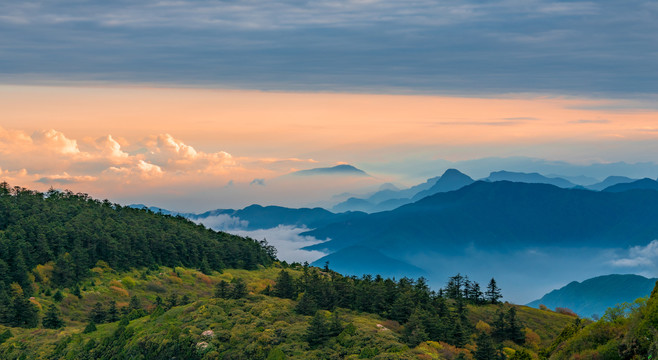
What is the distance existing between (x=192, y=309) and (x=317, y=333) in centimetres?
2326

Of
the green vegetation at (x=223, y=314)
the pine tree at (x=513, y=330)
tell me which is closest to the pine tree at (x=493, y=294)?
the green vegetation at (x=223, y=314)

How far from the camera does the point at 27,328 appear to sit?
109000 millimetres

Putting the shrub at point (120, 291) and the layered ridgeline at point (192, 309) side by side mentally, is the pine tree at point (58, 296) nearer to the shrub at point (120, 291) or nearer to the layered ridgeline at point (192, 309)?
the layered ridgeline at point (192, 309)

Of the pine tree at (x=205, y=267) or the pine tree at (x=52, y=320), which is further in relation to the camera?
the pine tree at (x=205, y=267)

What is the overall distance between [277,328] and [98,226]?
107672 mm

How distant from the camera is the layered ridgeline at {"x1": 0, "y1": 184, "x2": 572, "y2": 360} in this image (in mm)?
73750

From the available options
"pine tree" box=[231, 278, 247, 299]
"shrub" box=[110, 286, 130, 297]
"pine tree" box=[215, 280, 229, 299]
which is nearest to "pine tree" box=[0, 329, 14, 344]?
"shrub" box=[110, 286, 130, 297]

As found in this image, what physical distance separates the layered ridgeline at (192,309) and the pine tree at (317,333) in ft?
0.40

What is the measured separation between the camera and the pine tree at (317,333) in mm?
72562

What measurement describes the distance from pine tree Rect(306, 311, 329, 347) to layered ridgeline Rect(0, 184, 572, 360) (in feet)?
0.40

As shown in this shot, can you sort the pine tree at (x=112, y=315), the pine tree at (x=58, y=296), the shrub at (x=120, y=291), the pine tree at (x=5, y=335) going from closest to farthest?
the pine tree at (x=5, y=335) → the pine tree at (x=112, y=315) → the pine tree at (x=58, y=296) → the shrub at (x=120, y=291)

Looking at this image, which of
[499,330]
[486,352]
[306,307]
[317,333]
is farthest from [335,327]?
[499,330]

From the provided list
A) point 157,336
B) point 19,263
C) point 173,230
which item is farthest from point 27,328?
point 173,230

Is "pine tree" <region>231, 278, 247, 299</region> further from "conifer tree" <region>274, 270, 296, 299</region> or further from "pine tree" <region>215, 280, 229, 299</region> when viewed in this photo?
"conifer tree" <region>274, 270, 296, 299</region>
